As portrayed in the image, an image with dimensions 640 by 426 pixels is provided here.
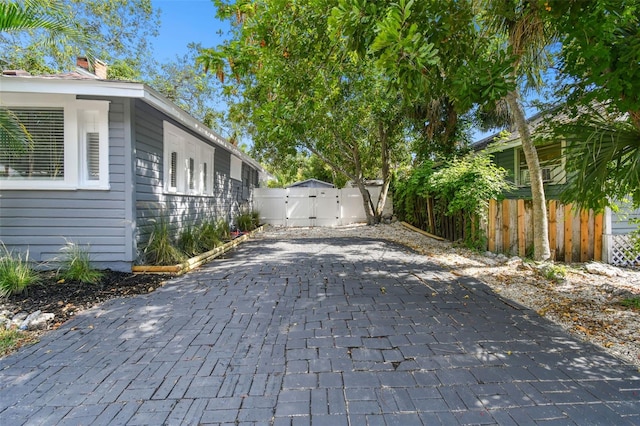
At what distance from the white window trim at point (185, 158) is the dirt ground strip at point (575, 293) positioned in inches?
231

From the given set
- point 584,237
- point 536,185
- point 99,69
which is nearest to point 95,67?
point 99,69

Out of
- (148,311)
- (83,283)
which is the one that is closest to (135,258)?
(83,283)

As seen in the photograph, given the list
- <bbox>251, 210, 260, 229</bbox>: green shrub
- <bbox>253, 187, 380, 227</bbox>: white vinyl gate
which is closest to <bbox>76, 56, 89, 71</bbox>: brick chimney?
Answer: <bbox>251, 210, 260, 229</bbox>: green shrub

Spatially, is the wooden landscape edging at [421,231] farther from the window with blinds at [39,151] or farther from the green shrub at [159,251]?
the window with blinds at [39,151]

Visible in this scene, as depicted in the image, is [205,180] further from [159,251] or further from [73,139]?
[73,139]

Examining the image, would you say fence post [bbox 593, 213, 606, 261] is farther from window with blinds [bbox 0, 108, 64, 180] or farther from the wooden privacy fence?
window with blinds [bbox 0, 108, 64, 180]

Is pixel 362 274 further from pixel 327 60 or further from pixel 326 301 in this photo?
pixel 327 60

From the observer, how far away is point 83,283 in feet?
15.1

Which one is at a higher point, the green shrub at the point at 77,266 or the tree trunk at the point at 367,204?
the tree trunk at the point at 367,204

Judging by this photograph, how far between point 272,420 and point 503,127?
1496cm

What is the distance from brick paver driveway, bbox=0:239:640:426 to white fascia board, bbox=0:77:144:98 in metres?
3.11

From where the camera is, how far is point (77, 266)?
4.77 m

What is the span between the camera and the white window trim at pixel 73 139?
5.04m

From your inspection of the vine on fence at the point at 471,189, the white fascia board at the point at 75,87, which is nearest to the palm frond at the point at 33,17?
the white fascia board at the point at 75,87
